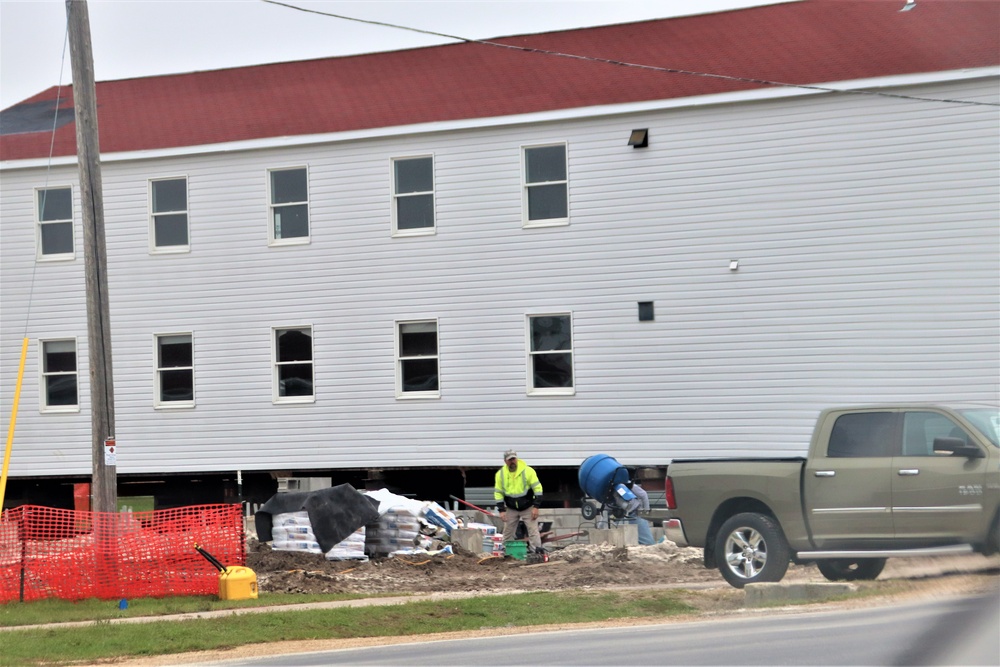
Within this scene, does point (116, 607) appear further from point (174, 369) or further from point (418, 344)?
point (174, 369)

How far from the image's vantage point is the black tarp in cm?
1884

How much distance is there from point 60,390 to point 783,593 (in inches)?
725

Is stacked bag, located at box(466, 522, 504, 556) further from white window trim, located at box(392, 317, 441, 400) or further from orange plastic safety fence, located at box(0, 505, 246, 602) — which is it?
orange plastic safety fence, located at box(0, 505, 246, 602)

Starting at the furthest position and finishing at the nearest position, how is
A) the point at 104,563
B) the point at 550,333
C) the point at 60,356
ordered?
the point at 60,356 < the point at 550,333 < the point at 104,563

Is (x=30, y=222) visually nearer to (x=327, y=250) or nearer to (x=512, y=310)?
(x=327, y=250)

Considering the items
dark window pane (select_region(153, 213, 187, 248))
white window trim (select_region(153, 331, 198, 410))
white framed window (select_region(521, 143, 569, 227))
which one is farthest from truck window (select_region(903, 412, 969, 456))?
dark window pane (select_region(153, 213, 187, 248))

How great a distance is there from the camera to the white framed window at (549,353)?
23938mm

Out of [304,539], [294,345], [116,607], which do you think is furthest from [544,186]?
[116,607]

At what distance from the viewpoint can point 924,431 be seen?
13023 mm

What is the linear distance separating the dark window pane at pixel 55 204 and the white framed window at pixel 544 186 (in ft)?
32.9

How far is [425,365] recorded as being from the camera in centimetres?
2480

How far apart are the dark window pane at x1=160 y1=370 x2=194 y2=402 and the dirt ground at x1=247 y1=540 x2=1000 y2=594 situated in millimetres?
7370

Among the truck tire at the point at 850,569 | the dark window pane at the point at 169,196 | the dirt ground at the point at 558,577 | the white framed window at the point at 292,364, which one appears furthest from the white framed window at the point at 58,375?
the truck tire at the point at 850,569

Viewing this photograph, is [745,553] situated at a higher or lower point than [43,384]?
lower
